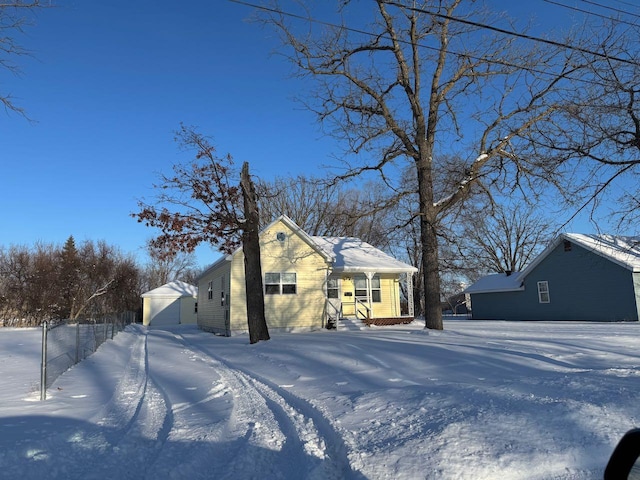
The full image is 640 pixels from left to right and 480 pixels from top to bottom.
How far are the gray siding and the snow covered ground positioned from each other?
55.1ft

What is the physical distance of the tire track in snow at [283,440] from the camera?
158 inches

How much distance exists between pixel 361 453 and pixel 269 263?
17584mm

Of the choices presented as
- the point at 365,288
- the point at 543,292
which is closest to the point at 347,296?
the point at 365,288

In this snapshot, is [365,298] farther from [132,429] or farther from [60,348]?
[132,429]

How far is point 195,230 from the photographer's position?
1501 cm

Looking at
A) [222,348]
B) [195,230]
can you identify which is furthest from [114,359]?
[195,230]

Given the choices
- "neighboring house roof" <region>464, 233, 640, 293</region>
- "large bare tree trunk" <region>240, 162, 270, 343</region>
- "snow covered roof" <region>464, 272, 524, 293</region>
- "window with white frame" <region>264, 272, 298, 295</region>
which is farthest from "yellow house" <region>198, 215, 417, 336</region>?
"snow covered roof" <region>464, 272, 524, 293</region>

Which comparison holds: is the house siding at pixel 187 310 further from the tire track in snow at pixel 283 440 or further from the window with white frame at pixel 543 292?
the tire track in snow at pixel 283 440

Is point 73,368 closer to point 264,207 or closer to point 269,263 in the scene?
point 269,263

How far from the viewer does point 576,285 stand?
25922 mm

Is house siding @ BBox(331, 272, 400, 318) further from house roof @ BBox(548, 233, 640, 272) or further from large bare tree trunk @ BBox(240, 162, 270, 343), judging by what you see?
large bare tree trunk @ BBox(240, 162, 270, 343)

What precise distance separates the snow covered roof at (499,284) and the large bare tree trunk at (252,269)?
2063 cm

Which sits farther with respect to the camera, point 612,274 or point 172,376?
point 612,274

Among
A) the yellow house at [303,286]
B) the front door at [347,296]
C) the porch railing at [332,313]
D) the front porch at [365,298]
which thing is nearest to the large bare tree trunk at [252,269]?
the yellow house at [303,286]
